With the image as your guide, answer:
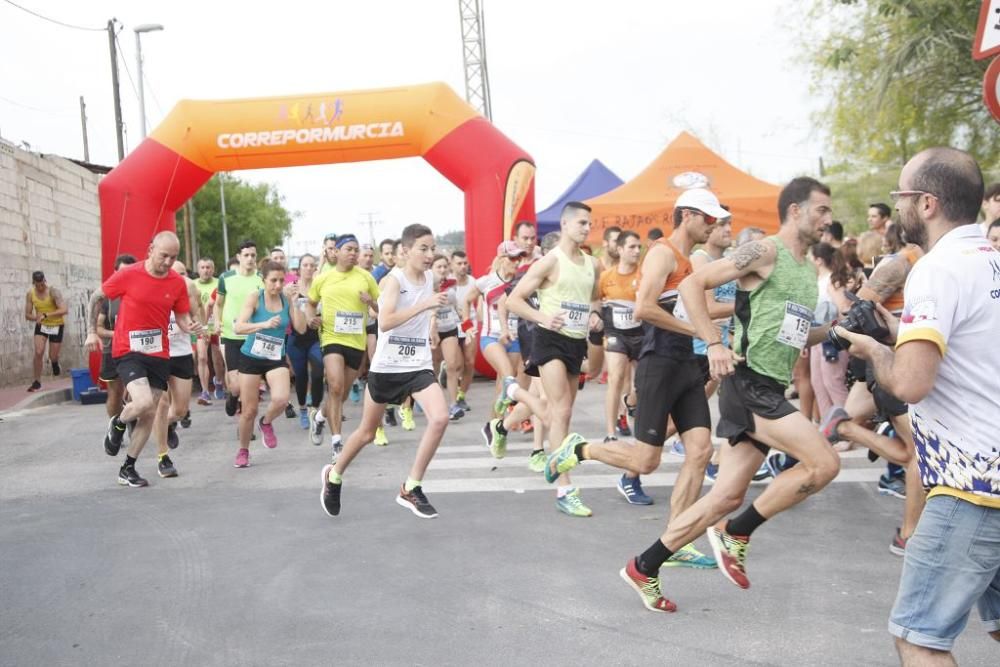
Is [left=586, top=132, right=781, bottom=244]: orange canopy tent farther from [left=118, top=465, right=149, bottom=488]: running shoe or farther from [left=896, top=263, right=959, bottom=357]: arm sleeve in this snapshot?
[left=896, top=263, right=959, bottom=357]: arm sleeve

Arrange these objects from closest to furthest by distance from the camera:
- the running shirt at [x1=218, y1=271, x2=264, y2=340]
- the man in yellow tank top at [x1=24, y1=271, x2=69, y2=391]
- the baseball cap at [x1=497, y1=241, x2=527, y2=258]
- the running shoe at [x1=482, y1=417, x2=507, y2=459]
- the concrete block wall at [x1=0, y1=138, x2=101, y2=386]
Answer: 1. the running shoe at [x1=482, y1=417, x2=507, y2=459]
2. the baseball cap at [x1=497, y1=241, x2=527, y2=258]
3. the running shirt at [x1=218, y1=271, x2=264, y2=340]
4. the man in yellow tank top at [x1=24, y1=271, x2=69, y2=391]
5. the concrete block wall at [x1=0, y1=138, x2=101, y2=386]

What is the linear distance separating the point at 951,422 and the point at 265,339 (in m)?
6.96

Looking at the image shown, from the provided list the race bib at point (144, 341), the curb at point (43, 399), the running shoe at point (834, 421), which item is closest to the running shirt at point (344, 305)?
the race bib at point (144, 341)

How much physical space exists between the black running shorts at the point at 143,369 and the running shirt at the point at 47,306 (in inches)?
402

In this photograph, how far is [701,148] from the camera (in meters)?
19.3

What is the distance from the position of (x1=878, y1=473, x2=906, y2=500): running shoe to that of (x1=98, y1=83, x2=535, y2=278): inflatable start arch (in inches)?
370

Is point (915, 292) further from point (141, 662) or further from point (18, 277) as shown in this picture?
point (18, 277)

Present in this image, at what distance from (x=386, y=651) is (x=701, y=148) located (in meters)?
16.4

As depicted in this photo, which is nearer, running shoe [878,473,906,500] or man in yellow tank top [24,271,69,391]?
running shoe [878,473,906,500]

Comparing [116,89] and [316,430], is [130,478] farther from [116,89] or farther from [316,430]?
[116,89]

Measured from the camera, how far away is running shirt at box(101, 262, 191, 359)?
8188mm

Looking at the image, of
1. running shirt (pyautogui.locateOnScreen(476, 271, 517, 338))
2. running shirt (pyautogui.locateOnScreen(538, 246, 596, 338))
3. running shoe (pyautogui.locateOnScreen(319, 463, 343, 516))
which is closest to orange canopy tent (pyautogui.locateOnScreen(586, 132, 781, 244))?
running shirt (pyautogui.locateOnScreen(476, 271, 517, 338))

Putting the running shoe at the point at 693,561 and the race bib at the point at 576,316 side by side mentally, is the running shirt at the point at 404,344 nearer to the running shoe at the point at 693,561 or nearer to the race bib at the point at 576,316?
the race bib at the point at 576,316

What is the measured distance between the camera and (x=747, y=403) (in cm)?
466
